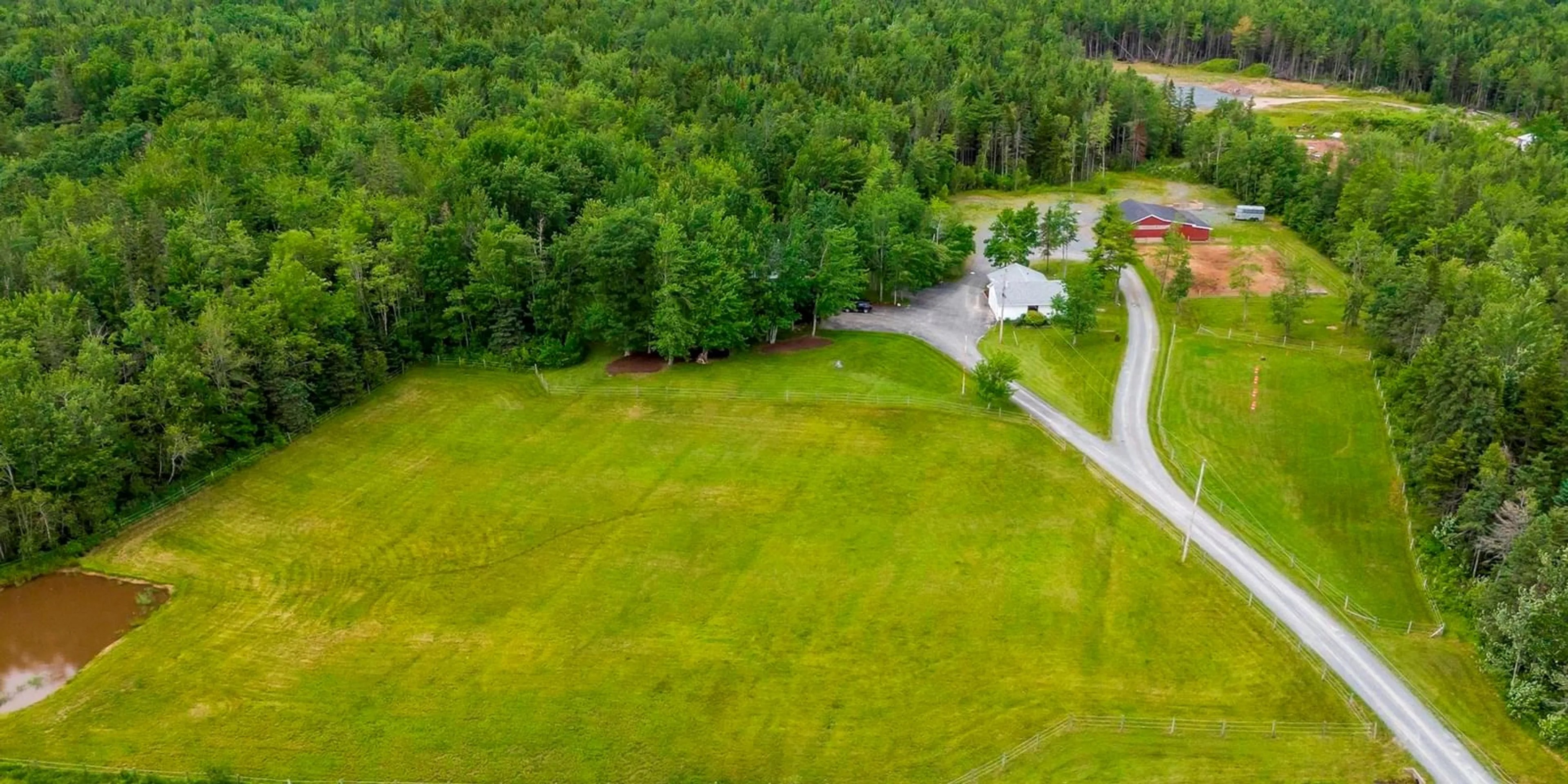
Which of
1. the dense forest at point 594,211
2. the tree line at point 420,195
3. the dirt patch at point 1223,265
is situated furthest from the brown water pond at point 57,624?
the dirt patch at point 1223,265

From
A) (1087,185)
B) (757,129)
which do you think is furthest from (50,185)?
(1087,185)

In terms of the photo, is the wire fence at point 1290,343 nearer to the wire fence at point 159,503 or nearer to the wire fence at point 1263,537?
the wire fence at point 1263,537

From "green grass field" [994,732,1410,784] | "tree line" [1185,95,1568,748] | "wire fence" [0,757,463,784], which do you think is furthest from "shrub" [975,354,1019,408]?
"wire fence" [0,757,463,784]

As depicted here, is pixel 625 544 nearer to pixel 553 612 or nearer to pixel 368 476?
pixel 553 612

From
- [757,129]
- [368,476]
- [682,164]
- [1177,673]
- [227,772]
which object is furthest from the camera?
[757,129]

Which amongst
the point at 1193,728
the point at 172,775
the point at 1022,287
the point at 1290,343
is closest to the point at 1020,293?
the point at 1022,287
